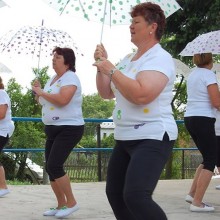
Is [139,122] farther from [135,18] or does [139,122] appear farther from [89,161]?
[89,161]

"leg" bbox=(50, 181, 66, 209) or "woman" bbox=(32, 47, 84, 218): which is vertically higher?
"woman" bbox=(32, 47, 84, 218)

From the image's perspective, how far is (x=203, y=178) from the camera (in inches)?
240

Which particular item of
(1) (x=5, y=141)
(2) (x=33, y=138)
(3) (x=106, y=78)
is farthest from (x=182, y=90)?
(3) (x=106, y=78)

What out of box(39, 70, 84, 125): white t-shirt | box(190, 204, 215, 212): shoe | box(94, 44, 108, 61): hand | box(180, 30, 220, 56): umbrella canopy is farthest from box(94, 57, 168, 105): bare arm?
box(180, 30, 220, 56): umbrella canopy

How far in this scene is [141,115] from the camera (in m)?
3.60

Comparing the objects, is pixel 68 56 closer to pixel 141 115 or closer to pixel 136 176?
pixel 141 115

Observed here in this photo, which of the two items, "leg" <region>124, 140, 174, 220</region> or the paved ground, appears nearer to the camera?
"leg" <region>124, 140, 174, 220</region>

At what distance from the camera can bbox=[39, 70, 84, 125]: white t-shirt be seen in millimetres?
5750

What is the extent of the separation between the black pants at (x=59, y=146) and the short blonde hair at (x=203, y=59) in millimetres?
1442

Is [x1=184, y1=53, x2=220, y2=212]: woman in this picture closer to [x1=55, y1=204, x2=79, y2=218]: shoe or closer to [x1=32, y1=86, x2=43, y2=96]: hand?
[x1=55, y1=204, x2=79, y2=218]: shoe

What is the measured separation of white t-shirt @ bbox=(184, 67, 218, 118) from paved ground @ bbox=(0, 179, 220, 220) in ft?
3.35

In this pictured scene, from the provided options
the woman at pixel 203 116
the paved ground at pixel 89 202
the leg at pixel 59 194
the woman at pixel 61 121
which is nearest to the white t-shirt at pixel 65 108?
the woman at pixel 61 121

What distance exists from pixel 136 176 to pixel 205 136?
2.71 m

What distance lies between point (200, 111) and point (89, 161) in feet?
43.5
